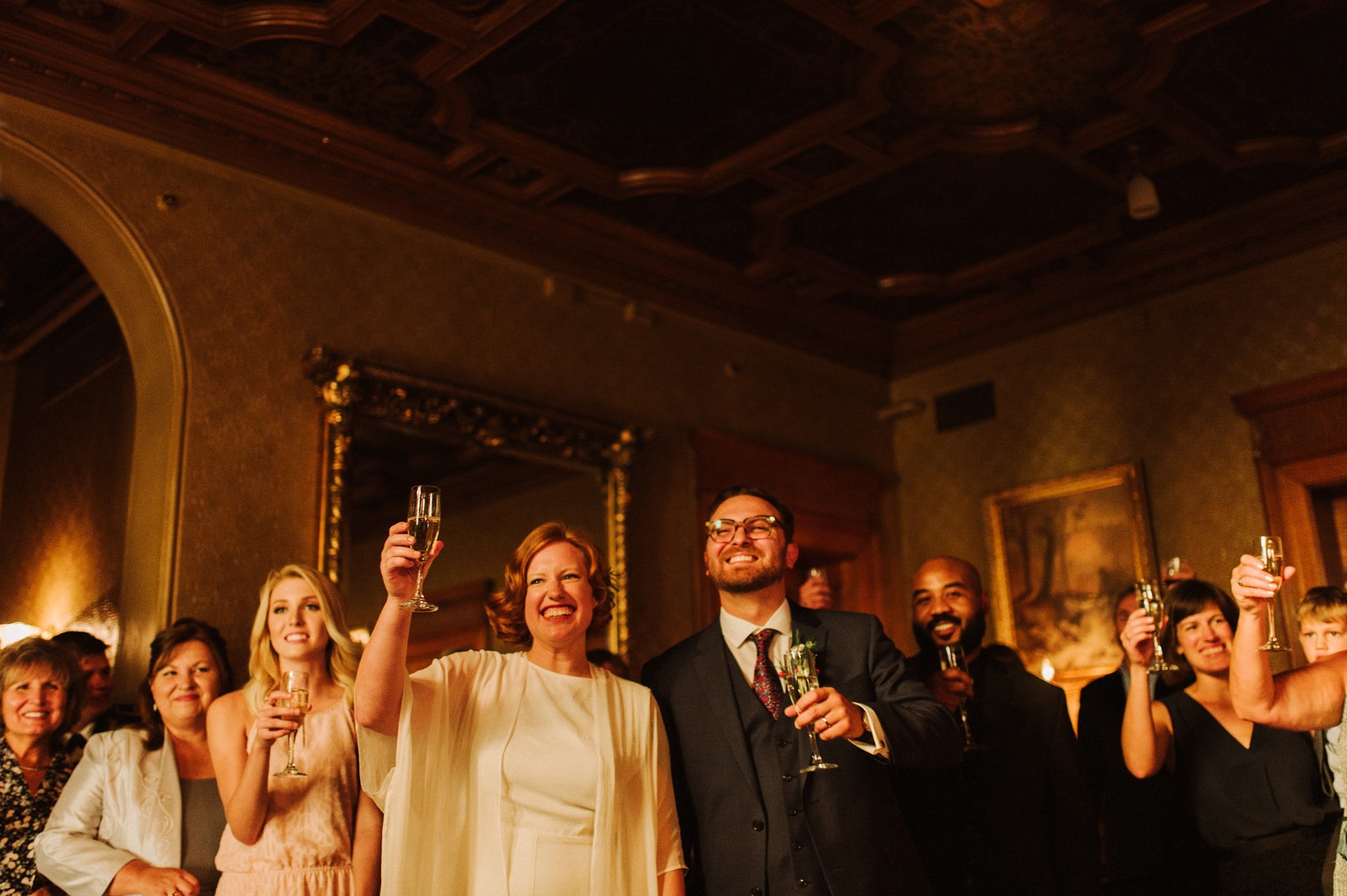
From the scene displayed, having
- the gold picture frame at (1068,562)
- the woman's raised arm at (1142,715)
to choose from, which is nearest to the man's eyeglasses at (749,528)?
the woman's raised arm at (1142,715)

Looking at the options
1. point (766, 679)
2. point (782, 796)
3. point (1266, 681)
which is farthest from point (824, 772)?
point (1266, 681)

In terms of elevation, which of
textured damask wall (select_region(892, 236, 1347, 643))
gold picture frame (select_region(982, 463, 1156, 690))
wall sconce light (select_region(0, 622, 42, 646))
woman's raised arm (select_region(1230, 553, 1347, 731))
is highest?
textured damask wall (select_region(892, 236, 1347, 643))

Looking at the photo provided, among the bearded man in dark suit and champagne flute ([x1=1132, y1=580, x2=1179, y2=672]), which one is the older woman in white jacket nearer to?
the bearded man in dark suit

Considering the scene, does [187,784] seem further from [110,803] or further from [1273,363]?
[1273,363]

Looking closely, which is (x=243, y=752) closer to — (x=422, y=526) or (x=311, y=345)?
(x=422, y=526)

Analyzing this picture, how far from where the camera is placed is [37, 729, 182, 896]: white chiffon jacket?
357 centimetres

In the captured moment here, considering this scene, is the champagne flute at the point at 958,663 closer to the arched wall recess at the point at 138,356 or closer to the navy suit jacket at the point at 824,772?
the navy suit jacket at the point at 824,772

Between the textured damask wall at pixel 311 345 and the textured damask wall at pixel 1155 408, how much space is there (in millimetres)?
1267

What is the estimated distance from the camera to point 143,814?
367 centimetres

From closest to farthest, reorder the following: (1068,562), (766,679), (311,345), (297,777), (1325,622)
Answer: (766,679) < (1325,622) < (297,777) < (311,345) < (1068,562)

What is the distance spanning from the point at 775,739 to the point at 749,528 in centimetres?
51

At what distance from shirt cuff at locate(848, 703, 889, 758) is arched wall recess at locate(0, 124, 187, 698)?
10.0 feet

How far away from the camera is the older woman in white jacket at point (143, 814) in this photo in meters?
3.54

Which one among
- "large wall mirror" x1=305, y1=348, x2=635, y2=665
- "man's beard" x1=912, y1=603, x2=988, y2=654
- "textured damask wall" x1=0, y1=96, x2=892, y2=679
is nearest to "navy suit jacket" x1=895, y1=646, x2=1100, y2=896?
"man's beard" x1=912, y1=603, x2=988, y2=654
